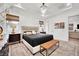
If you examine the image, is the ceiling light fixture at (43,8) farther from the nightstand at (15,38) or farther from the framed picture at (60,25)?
the nightstand at (15,38)

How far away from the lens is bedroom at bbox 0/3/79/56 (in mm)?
1912

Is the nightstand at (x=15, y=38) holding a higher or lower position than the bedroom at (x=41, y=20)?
lower

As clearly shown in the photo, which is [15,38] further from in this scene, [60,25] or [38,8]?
[60,25]

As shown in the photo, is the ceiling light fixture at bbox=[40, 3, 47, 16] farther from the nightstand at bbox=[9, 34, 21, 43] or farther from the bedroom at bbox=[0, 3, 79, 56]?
the nightstand at bbox=[9, 34, 21, 43]

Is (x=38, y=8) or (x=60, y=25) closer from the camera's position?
(x=38, y=8)

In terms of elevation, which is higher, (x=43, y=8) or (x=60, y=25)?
(x=43, y=8)

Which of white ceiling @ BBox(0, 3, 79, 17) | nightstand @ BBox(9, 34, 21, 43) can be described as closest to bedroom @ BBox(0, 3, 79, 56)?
white ceiling @ BBox(0, 3, 79, 17)

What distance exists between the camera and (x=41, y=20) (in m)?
2.35

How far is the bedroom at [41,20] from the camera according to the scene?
6.27ft

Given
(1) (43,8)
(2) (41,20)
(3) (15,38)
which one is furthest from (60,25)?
(3) (15,38)

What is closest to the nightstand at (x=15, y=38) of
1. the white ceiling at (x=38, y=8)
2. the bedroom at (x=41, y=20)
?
the bedroom at (x=41, y=20)

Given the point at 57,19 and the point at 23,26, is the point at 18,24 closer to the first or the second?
the point at 23,26

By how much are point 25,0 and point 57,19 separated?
153 centimetres

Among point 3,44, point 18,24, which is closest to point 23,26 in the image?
point 18,24
